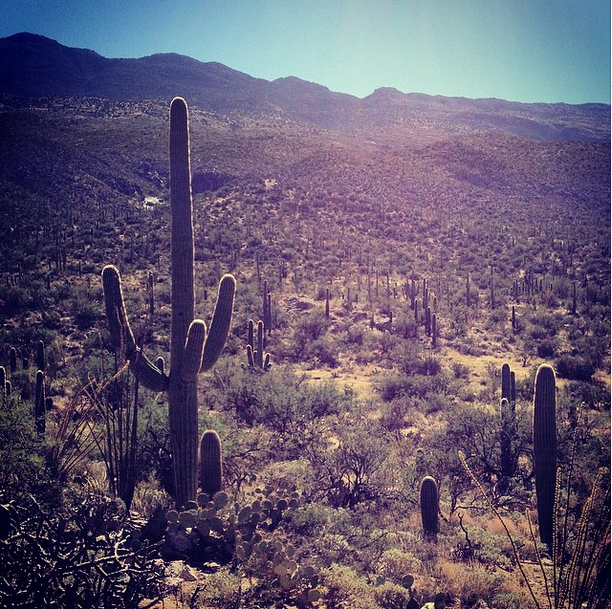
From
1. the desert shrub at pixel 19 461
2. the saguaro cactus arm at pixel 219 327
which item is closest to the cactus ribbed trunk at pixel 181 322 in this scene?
the saguaro cactus arm at pixel 219 327

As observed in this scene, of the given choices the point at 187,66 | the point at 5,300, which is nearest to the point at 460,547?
the point at 5,300

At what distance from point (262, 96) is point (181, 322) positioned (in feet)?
229

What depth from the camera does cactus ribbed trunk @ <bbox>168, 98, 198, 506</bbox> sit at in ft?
26.1

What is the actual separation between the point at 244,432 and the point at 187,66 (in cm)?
6125

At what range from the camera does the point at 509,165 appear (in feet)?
172

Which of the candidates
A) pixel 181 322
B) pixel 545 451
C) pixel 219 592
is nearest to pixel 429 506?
pixel 545 451

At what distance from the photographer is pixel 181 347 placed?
8148mm

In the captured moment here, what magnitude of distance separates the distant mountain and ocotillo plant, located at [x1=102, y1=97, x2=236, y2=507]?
1210 inches

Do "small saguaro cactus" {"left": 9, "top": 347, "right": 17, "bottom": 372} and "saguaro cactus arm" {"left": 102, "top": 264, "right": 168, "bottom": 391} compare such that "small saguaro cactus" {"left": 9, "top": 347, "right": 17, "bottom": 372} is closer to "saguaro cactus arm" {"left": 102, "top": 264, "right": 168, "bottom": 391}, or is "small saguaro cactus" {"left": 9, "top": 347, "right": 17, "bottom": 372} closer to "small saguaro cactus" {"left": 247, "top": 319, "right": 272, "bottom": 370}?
"small saguaro cactus" {"left": 247, "top": 319, "right": 272, "bottom": 370}

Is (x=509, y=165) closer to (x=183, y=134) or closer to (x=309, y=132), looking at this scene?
(x=309, y=132)

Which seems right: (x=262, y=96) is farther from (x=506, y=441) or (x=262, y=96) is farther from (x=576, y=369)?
(x=506, y=441)

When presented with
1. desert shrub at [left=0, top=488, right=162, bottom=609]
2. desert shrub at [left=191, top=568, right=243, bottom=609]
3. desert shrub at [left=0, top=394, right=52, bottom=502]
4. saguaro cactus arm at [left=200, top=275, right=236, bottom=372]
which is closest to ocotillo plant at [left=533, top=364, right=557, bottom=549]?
desert shrub at [left=191, top=568, right=243, bottom=609]

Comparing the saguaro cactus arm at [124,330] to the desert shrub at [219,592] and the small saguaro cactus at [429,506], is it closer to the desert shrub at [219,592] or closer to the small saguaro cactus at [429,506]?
the desert shrub at [219,592]

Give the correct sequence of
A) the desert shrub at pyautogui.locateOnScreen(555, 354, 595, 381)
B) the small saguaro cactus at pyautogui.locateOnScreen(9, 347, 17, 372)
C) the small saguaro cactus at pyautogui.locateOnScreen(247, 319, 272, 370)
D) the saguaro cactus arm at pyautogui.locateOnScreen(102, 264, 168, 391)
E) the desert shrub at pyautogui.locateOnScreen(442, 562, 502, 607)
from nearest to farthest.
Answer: the desert shrub at pyautogui.locateOnScreen(442, 562, 502, 607)
the saguaro cactus arm at pyautogui.locateOnScreen(102, 264, 168, 391)
the small saguaro cactus at pyautogui.locateOnScreen(9, 347, 17, 372)
the small saguaro cactus at pyautogui.locateOnScreen(247, 319, 272, 370)
the desert shrub at pyautogui.locateOnScreen(555, 354, 595, 381)
